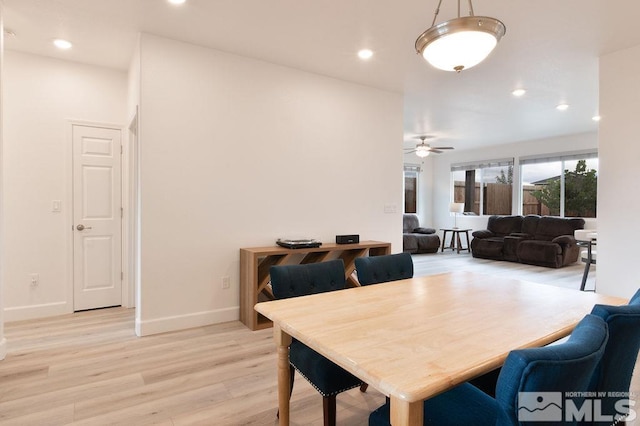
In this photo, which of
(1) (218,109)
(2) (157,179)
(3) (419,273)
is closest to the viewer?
(2) (157,179)

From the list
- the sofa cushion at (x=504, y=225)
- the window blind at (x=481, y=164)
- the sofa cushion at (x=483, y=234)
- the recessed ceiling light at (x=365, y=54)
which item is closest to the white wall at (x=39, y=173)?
the recessed ceiling light at (x=365, y=54)

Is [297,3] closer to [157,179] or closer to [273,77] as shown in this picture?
[273,77]

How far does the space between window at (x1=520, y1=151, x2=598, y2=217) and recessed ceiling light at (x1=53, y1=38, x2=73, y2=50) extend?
8.25 metres

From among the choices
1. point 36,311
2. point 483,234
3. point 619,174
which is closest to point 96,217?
point 36,311

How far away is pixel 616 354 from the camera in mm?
1181

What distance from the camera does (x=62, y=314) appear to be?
3633 millimetres

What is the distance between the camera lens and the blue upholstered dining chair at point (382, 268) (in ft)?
7.45

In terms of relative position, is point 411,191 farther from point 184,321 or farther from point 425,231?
point 184,321

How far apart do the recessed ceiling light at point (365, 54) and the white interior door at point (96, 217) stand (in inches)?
Answer: 108

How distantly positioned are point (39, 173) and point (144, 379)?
251cm

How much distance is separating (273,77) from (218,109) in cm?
71

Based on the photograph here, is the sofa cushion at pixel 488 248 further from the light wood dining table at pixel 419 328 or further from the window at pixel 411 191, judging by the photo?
the light wood dining table at pixel 419 328

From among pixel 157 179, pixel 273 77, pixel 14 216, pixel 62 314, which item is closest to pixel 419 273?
pixel 273 77

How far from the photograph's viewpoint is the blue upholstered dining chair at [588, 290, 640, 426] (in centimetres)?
112
